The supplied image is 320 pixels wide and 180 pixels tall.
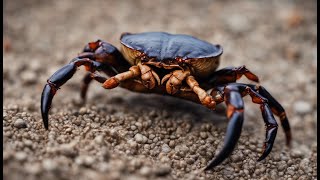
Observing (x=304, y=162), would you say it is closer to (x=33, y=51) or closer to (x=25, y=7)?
(x=33, y=51)

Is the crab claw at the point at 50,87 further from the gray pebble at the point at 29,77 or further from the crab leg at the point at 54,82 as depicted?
the gray pebble at the point at 29,77

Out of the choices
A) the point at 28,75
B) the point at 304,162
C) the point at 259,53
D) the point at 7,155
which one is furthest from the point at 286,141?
the point at 28,75

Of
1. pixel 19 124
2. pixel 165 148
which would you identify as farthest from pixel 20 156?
pixel 165 148

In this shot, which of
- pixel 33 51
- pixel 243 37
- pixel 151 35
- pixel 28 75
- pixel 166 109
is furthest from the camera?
pixel 243 37

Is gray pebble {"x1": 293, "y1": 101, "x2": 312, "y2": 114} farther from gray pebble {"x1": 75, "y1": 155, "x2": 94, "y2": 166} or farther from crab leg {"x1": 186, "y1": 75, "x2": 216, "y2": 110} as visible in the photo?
gray pebble {"x1": 75, "y1": 155, "x2": 94, "y2": 166}

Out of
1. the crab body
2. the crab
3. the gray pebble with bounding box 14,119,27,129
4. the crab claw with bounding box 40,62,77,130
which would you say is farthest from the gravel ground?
the crab body

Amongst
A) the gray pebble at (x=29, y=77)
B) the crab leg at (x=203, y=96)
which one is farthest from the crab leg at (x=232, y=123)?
the gray pebble at (x=29, y=77)

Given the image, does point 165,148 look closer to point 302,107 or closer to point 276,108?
point 276,108
